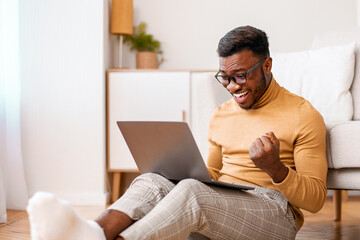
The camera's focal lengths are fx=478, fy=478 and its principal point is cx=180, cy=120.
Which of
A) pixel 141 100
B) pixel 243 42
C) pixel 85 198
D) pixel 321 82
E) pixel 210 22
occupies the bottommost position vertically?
pixel 85 198

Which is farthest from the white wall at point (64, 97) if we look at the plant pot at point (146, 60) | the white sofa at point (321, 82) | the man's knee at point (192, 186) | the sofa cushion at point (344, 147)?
the man's knee at point (192, 186)

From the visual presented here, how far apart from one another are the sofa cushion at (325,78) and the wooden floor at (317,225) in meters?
0.56

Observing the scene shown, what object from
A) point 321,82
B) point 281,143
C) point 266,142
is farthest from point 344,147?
point 321,82

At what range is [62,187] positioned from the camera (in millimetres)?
3322

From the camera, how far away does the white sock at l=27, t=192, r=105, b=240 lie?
1042 mm

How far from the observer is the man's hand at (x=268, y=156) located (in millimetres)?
1346

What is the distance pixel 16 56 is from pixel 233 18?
168cm

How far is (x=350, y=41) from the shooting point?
2520 mm

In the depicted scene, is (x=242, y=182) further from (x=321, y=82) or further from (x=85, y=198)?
(x=85, y=198)

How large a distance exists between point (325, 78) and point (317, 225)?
31.7 inches

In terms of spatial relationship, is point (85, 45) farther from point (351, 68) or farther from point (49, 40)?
point (351, 68)

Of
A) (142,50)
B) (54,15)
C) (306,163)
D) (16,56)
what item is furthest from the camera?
(142,50)

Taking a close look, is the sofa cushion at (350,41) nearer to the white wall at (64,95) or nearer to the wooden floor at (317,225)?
the wooden floor at (317,225)

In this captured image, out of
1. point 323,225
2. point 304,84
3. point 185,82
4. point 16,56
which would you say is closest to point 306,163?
point 304,84
